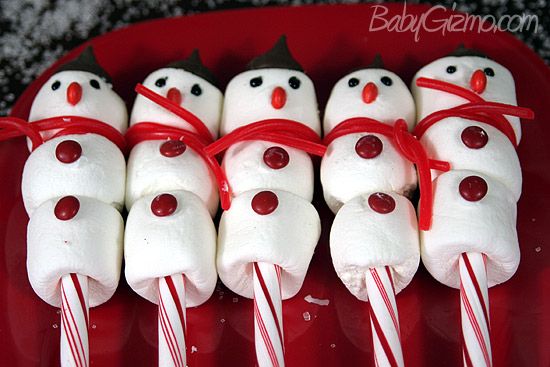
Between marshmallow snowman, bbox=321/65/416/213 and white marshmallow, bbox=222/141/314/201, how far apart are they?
37 millimetres

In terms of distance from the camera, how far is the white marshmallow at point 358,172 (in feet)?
4.20

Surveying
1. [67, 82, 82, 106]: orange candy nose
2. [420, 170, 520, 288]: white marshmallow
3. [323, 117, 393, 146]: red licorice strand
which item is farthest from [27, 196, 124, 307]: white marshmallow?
[420, 170, 520, 288]: white marshmallow

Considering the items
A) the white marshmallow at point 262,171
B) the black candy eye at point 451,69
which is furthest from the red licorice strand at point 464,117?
the white marshmallow at point 262,171

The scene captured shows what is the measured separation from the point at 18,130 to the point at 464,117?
2.81 ft

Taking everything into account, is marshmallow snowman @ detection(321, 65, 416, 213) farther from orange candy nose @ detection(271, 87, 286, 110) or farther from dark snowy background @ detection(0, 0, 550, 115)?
dark snowy background @ detection(0, 0, 550, 115)

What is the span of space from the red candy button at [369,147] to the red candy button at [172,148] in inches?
12.5

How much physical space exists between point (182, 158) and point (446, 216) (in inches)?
18.9

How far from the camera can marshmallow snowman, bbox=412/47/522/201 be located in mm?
1270

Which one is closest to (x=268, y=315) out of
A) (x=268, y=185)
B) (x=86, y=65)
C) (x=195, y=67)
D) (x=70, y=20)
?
(x=268, y=185)

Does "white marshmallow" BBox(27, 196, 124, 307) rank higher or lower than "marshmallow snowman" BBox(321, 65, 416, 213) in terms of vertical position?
lower

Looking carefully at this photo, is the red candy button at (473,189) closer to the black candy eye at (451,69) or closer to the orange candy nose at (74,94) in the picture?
the black candy eye at (451,69)

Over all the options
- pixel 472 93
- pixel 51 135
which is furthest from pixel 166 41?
pixel 472 93

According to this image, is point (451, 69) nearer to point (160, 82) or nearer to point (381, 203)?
point (381, 203)

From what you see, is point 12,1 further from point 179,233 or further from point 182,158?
point 179,233
